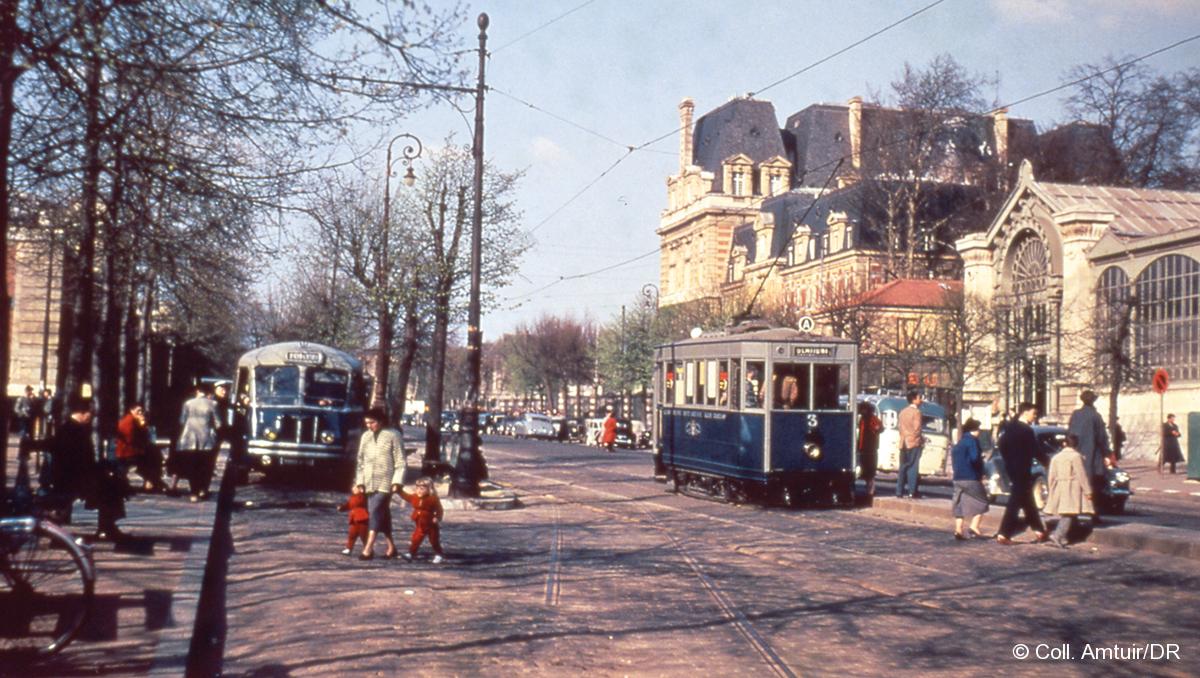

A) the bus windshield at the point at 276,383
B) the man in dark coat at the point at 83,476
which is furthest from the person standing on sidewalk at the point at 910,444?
the man in dark coat at the point at 83,476

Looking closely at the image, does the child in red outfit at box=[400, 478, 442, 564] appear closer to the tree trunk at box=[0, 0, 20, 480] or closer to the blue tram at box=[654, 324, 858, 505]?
the tree trunk at box=[0, 0, 20, 480]

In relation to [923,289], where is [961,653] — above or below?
below

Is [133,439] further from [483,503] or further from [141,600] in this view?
[141,600]

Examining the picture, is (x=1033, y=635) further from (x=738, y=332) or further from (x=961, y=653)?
(x=738, y=332)

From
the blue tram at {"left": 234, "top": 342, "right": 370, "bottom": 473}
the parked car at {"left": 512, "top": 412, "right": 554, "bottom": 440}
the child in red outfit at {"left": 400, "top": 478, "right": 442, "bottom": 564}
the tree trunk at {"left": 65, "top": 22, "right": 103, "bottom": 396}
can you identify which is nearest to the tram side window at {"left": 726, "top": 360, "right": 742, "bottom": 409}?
the blue tram at {"left": 234, "top": 342, "right": 370, "bottom": 473}

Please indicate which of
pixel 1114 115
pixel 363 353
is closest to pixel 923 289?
pixel 1114 115

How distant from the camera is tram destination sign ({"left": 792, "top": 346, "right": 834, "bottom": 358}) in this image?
82.5 ft

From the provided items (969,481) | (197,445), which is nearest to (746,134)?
(197,445)

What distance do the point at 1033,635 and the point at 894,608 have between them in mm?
1585

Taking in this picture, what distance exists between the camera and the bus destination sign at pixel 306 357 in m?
30.4

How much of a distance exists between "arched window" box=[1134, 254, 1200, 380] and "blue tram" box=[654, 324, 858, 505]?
2739 centimetres

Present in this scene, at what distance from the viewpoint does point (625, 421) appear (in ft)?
233

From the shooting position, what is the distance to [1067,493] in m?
18.6

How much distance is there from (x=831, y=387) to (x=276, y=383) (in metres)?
11.7
